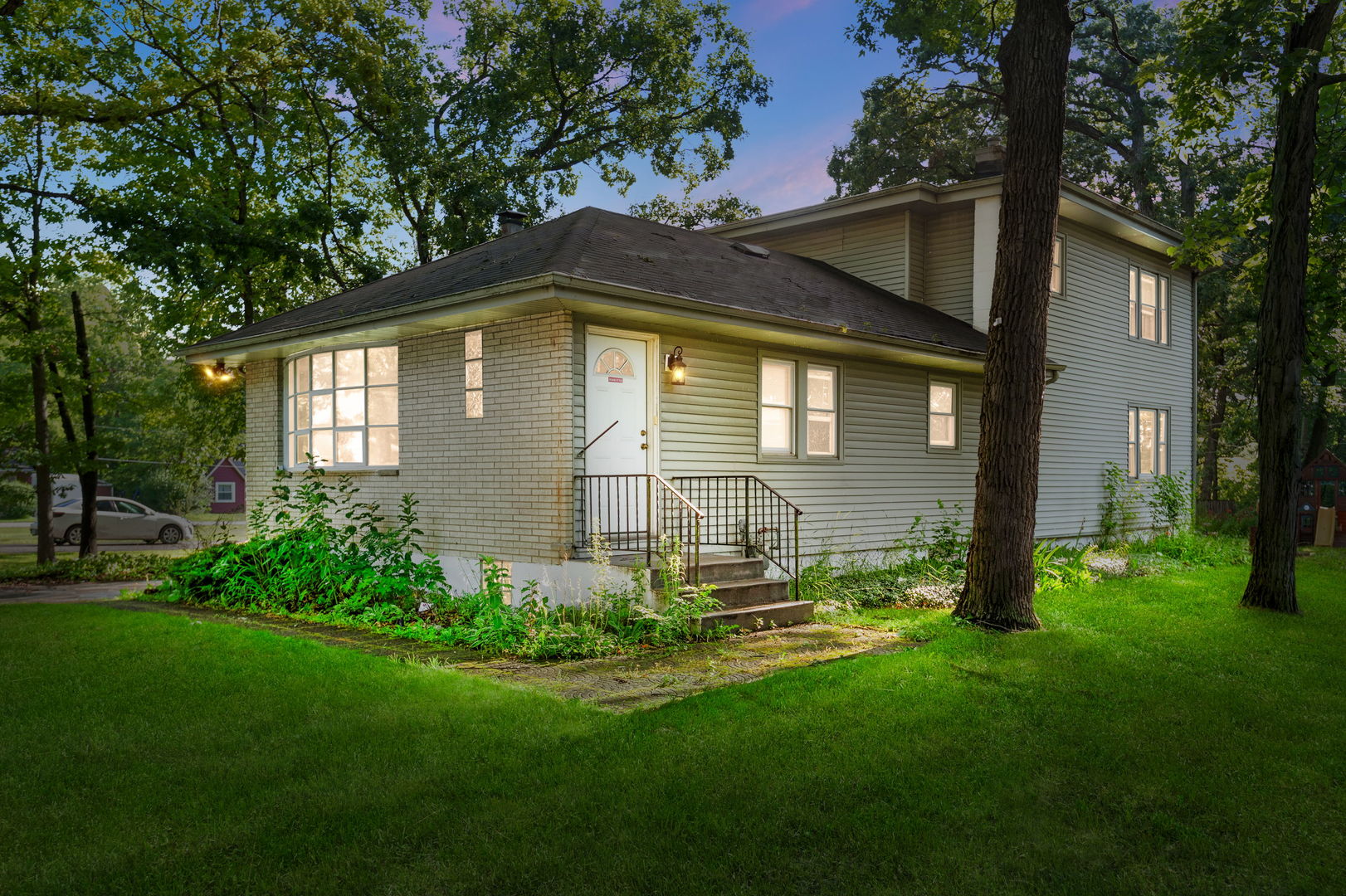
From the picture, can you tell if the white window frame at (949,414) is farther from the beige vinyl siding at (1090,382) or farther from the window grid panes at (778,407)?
the window grid panes at (778,407)

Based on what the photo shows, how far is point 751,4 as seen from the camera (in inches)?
936

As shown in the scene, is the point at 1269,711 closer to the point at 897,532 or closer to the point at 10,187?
the point at 897,532

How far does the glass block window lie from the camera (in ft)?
33.3

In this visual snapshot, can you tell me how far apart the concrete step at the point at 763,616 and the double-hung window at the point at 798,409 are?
254 cm

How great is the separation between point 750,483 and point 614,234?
11.7 ft

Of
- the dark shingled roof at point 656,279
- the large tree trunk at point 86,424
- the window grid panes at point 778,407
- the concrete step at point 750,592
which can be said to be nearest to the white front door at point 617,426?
the dark shingled roof at point 656,279

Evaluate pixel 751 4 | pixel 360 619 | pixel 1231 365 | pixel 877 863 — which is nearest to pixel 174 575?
pixel 360 619

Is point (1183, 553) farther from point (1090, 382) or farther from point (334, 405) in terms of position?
point (334, 405)

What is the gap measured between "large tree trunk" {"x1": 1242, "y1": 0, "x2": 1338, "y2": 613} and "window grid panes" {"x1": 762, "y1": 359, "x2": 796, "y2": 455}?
17.5 feet

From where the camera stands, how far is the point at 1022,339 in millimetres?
8766

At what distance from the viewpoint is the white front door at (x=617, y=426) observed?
9.46 metres

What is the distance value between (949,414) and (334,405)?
29.3ft

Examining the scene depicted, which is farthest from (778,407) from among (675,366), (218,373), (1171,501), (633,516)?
(1171,501)

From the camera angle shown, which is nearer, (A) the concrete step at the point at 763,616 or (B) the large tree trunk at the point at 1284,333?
(A) the concrete step at the point at 763,616
